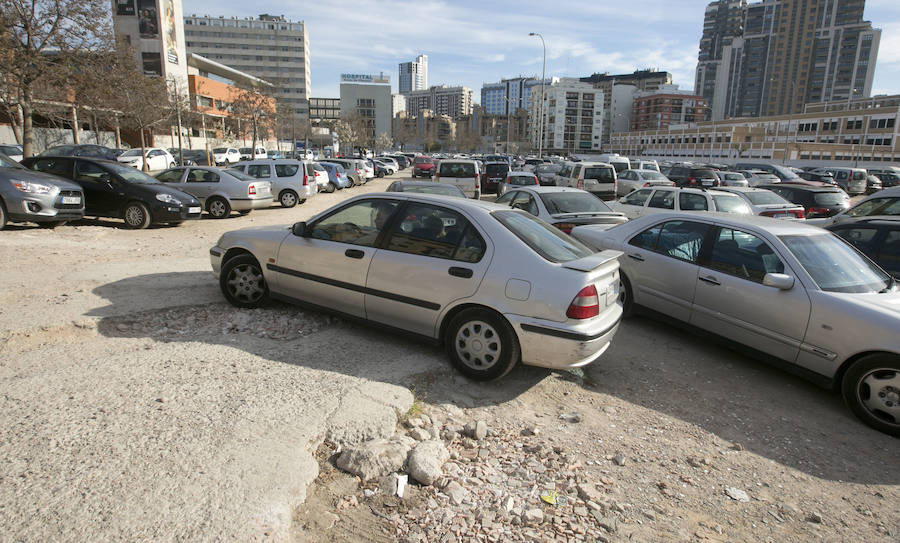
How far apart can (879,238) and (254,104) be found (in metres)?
49.3

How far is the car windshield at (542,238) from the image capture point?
4523 mm

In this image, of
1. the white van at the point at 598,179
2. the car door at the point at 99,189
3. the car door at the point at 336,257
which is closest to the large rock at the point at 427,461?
the car door at the point at 336,257

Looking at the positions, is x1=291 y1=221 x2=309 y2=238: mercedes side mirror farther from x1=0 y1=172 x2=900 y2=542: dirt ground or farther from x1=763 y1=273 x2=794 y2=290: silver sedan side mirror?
x1=763 y1=273 x2=794 y2=290: silver sedan side mirror

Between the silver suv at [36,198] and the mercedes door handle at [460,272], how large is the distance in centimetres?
977

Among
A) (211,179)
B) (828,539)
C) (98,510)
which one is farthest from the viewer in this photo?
(211,179)

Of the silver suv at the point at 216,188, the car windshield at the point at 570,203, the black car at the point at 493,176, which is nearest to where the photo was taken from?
the car windshield at the point at 570,203

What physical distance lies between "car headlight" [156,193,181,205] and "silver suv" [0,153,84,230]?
1.56 m

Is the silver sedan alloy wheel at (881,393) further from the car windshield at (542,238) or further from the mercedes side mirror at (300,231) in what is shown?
the mercedes side mirror at (300,231)

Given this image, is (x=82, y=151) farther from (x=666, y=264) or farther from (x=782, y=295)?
(x=782, y=295)

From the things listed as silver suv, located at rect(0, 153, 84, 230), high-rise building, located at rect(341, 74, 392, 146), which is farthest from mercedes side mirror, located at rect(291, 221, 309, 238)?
high-rise building, located at rect(341, 74, 392, 146)

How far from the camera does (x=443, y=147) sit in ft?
595

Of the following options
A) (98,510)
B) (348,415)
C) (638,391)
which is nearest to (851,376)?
(638,391)

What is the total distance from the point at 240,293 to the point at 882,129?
99.6 m

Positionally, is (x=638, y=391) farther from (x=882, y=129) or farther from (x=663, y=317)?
(x=882, y=129)
